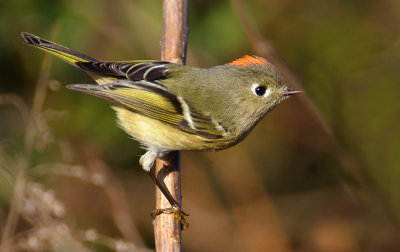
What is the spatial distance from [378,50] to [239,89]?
2.11 metres

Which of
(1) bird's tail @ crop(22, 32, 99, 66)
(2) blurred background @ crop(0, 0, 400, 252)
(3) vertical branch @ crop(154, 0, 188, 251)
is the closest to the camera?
(3) vertical branch @ crop(154, 0, 188, 251)

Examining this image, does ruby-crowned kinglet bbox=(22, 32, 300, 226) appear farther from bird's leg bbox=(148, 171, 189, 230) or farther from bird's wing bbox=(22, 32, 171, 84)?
bird's leg bbox=(148, 171, 189, 230)

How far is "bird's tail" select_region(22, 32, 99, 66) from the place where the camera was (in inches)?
103

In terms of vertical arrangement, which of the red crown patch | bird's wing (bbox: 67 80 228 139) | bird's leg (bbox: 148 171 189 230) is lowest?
bird's leg (bbox: 148 171 189 230)

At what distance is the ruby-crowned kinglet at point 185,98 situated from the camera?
2717 millimetres

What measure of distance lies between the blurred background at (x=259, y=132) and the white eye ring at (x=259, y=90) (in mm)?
1240

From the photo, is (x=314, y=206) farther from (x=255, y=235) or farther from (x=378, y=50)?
(x=378, y=50)

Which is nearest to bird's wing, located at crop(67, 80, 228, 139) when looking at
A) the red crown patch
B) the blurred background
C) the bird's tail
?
the bird's tail

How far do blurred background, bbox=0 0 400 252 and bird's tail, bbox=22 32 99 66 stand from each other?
38.5 inches

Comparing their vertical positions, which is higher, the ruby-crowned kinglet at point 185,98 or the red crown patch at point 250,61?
the red crown patch at point 250,61

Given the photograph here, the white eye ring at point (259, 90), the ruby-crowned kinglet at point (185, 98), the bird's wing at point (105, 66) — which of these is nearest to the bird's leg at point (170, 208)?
the ruby-crowned kinglet at point (185, 98)

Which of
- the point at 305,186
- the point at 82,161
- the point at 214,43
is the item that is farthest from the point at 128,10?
the point at 305,186

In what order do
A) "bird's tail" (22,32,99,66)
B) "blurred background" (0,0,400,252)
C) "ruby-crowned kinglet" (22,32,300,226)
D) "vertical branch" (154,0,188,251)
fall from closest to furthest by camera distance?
"vertical branch" (154,0,188,251), "bird's tail" (22,32,99,66), "ruby-crowned kinglet" (22,32,300,226), "blurred background" (0,0,400,252)

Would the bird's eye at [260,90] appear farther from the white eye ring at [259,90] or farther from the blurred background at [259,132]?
the blurred background at [259,132]
